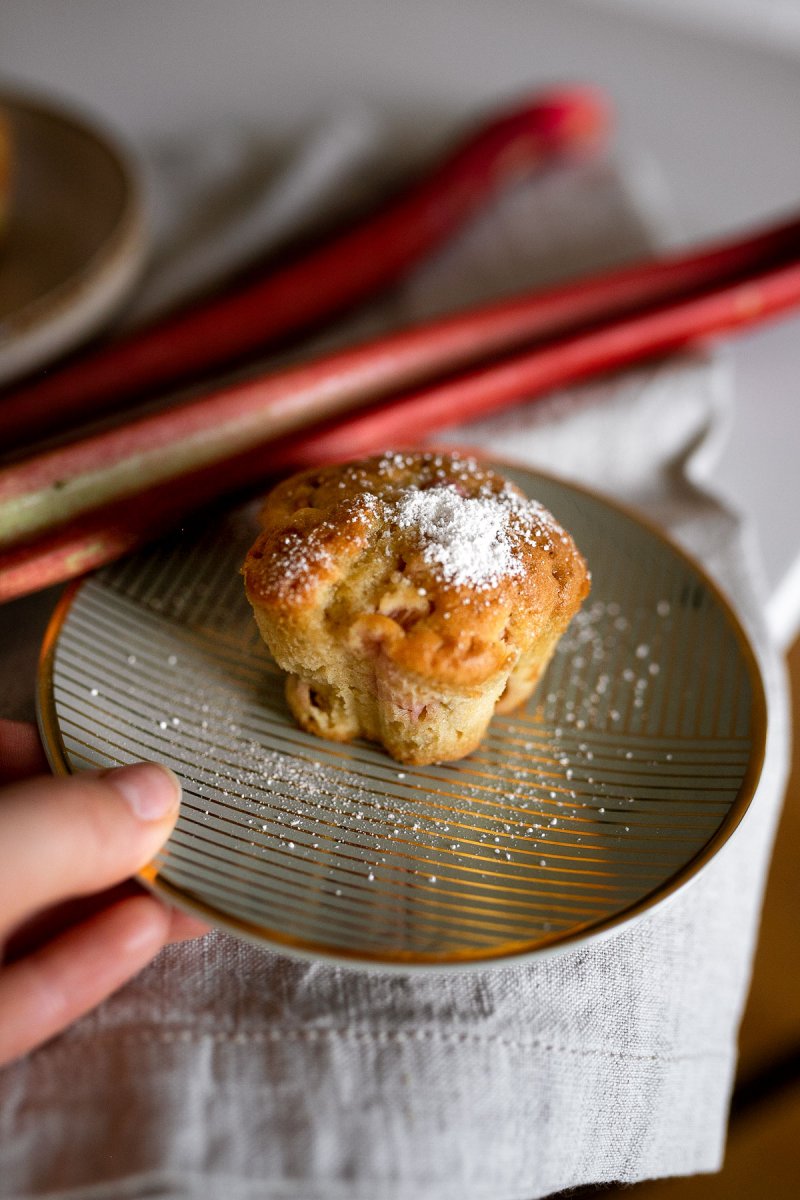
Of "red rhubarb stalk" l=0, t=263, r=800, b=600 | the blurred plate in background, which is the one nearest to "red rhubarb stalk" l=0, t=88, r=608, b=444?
the blurred plate in background

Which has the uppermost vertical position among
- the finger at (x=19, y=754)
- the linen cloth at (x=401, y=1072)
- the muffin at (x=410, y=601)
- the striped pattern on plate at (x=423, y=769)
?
the muffin at (x=410, y=601)

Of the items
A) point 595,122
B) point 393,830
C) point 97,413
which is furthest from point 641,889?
point 595,122

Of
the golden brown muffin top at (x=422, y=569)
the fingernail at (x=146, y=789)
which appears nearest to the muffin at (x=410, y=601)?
the golden brown muffin top at (x=422, y=569)

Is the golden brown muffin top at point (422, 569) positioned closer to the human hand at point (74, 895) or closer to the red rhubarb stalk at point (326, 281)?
the human hand at point (74, 895)

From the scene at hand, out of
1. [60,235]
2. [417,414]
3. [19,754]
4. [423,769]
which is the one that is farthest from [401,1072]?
[60,235]

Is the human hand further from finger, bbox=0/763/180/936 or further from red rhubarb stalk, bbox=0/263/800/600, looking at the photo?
red rhubarb stalk, bbox=0/263/800/600

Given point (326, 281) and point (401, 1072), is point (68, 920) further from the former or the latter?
point (326, 281)
